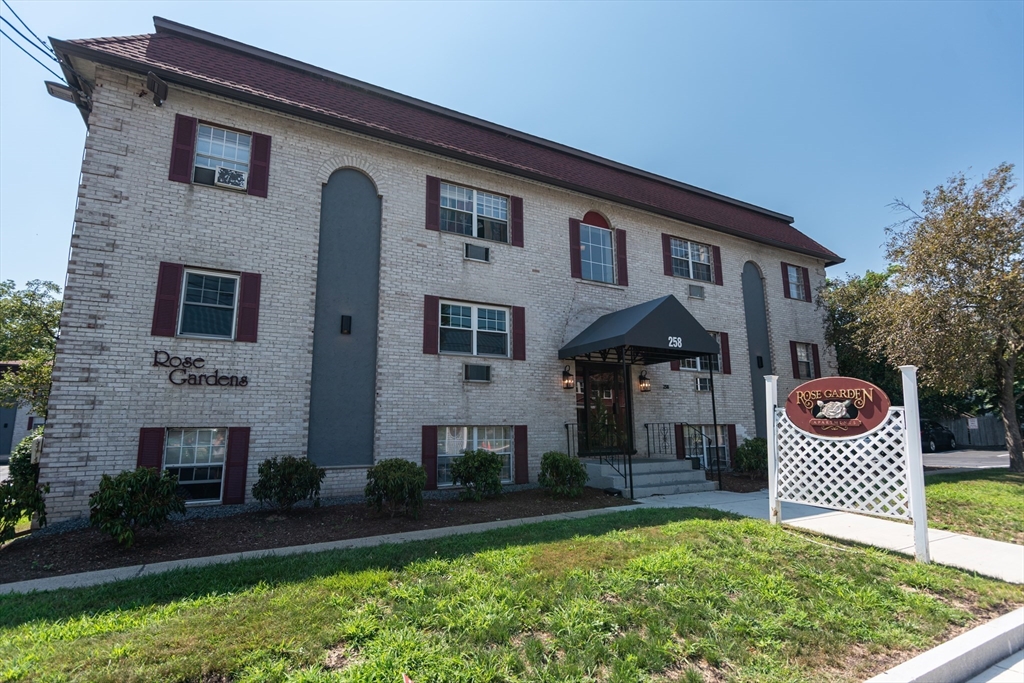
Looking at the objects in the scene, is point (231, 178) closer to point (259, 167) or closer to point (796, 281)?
point (259, 167)

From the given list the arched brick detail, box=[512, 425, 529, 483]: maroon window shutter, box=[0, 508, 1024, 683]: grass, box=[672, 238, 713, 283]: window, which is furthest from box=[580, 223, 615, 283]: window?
box=[0, 508, 1024, 683]: grass

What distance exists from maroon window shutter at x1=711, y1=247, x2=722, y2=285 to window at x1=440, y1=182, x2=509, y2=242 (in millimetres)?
7346

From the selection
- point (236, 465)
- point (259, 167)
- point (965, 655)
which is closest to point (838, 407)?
point (965, 655)

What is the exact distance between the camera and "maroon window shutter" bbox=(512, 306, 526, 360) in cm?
1118

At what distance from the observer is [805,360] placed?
16.8m

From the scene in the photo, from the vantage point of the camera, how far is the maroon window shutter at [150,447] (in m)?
7.59

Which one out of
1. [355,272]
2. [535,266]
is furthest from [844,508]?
[355,272]

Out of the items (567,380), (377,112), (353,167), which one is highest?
(377,112)

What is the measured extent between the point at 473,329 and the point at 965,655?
889cm

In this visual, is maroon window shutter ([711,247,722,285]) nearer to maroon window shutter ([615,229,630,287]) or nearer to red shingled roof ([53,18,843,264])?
red shingled roof ([53,18,843,264])

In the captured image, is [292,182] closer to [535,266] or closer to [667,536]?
[535,266]

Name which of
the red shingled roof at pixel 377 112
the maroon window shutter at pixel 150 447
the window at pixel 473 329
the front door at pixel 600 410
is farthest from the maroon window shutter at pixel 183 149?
the front door at pixel 600 410

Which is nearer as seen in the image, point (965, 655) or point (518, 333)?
point (965, 655)

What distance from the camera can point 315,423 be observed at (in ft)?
29.3
